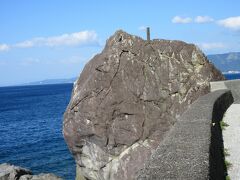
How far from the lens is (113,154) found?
20469mm

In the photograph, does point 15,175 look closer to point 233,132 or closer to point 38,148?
point 38,148

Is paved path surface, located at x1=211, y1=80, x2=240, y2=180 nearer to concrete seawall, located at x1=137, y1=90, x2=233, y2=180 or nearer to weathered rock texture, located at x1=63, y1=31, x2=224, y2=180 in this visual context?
concrete seawall, located at x1=137, y1=90, x2=233, y2=180

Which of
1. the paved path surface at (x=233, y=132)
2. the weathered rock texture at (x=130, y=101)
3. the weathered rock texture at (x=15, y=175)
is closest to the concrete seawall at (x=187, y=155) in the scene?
the paved path surface at (x=233, y=132)

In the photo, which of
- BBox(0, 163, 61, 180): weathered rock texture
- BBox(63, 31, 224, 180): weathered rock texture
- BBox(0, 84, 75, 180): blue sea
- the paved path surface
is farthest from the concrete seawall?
BBox(0, 84, 75, 180): blue sea

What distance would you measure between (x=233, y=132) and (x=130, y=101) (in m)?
7.54

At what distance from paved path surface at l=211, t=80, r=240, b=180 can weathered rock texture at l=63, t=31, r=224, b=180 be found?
5.98 feet

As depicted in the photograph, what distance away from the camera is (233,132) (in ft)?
46.2

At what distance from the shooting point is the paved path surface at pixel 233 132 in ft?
34.2

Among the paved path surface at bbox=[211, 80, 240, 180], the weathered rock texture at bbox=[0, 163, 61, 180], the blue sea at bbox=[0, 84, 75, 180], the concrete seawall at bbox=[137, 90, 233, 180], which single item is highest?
the concrete seawall at bbox=[137, 90, 233, 180]

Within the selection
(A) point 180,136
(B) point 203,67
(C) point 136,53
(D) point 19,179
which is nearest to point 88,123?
(C) point 136,53

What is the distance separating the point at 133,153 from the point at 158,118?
2230 mm

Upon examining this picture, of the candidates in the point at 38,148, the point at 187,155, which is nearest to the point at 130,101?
the point at 187,155

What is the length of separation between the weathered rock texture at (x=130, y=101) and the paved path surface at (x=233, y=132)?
1.82 metres

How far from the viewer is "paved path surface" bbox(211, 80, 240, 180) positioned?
10437mm
